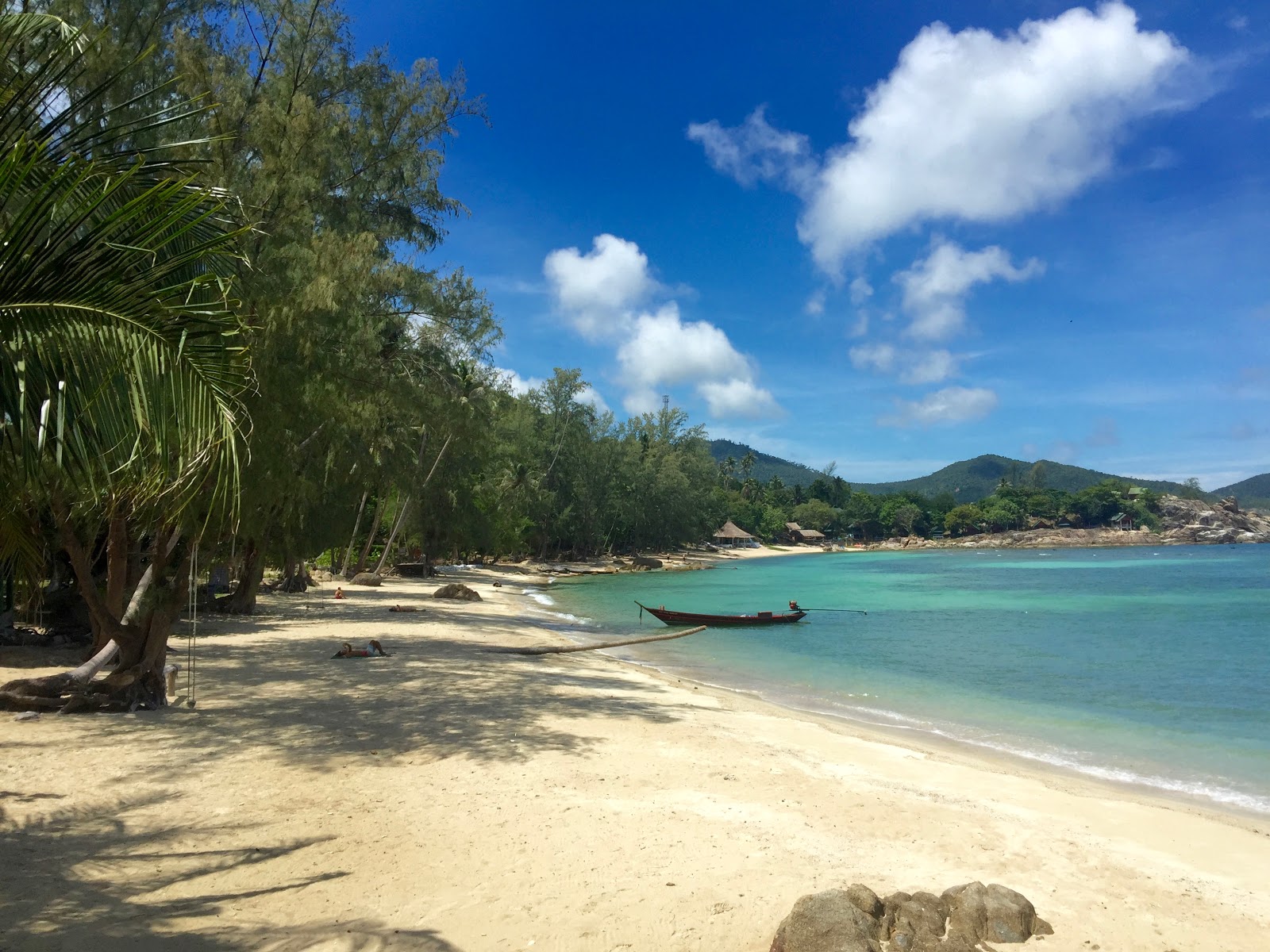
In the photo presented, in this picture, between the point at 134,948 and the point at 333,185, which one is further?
the point at 333,185

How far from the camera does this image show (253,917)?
409cm

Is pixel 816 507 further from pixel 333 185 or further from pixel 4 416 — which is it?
pixel 4 416

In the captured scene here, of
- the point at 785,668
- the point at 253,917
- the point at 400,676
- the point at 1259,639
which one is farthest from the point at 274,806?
the point at 1259,639

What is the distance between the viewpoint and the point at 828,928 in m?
3.78

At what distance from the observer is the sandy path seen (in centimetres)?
423

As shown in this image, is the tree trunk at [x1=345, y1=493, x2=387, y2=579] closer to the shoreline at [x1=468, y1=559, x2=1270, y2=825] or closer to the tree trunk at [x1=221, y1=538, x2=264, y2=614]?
the tree trunk at [x1=221, y1=538, x2=264, y2=614]

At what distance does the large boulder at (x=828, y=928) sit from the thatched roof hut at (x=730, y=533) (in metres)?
90.5

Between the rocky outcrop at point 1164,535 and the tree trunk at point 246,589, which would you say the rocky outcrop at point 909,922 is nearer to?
the tree trunk at point 246,589

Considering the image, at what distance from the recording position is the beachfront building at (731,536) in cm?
9669

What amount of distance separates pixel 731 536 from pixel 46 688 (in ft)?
298

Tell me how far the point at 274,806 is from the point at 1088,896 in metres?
5.73

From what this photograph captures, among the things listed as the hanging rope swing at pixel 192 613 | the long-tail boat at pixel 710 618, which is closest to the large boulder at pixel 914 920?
the hanging rope swing at pixel 192 613

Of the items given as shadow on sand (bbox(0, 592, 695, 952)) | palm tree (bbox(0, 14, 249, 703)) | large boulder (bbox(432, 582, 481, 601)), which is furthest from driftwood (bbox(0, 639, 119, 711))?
large boulder (bbox(432, 582, 481, 601))

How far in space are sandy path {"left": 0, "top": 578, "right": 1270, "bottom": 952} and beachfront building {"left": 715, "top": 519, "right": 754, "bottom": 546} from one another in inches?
3363
